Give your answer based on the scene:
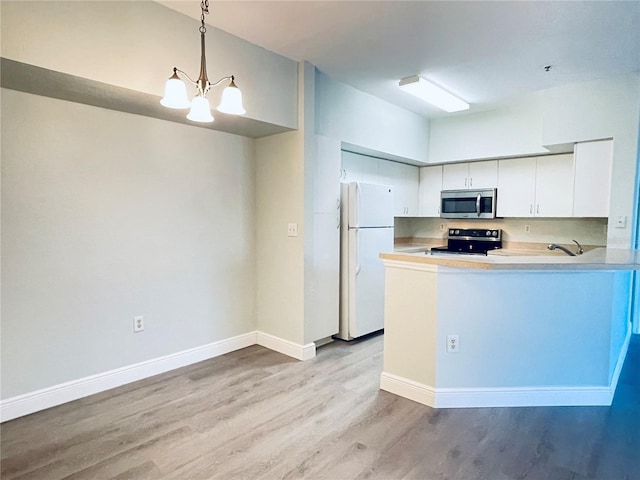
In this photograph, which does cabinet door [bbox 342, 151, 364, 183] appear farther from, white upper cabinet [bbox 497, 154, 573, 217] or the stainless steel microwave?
white upper cabinet [bbox 497, 154, 573, 217]

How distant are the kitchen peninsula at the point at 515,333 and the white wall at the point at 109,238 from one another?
188 centimetres

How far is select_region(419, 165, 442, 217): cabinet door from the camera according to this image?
520cm

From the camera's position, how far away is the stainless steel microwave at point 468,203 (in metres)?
4.68

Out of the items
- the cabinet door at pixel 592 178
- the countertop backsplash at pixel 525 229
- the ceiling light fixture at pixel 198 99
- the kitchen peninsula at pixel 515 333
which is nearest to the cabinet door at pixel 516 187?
the countertop backsplash at pixel 525 229

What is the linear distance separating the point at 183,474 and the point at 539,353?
226cm

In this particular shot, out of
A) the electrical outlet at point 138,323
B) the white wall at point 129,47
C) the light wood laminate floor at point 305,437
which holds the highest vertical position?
the white wall at point 129,47

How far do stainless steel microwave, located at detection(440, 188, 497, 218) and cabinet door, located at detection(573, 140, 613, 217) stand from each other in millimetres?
1009

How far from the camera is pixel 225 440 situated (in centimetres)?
211

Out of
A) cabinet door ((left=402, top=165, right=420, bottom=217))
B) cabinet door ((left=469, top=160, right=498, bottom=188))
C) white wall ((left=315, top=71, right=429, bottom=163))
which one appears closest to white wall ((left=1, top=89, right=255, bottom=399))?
white wall ((left=315, top=71, right=429, bottom=163))

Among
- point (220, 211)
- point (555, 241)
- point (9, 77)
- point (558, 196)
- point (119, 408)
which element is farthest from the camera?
point (555, 241)

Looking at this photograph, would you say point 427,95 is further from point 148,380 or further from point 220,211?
point 148,380

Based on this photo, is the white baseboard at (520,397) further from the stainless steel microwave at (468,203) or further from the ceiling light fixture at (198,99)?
the stainless steel microwave at (468,203)

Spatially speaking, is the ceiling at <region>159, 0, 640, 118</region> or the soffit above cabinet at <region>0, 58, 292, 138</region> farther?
the ceiling at <region>159, 0, 640, 118</region>

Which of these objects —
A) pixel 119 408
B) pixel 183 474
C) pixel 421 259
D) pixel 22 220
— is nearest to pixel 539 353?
pixel 421 259
